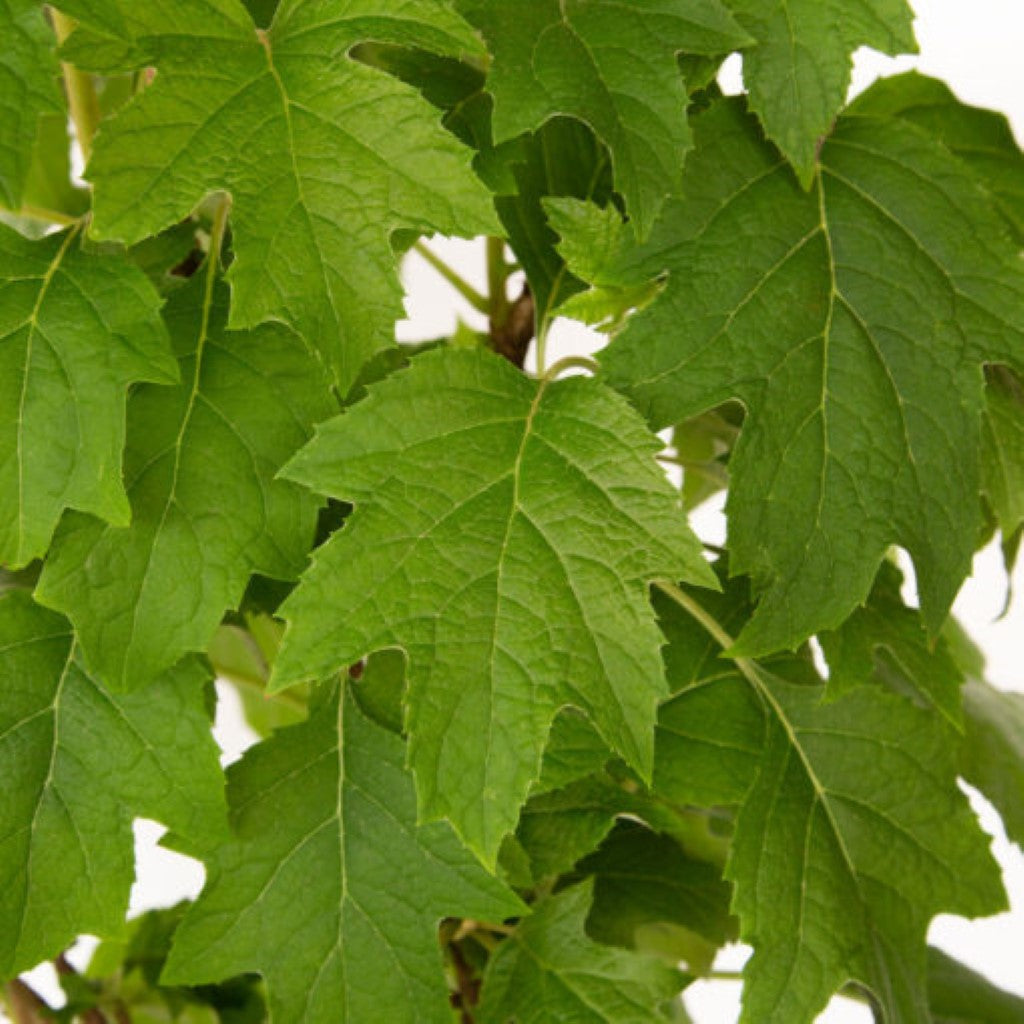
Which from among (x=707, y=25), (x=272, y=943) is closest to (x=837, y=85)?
(x=707, y=25)

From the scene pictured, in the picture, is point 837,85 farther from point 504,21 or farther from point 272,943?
point 272,943

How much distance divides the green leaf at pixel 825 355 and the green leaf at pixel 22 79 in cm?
24

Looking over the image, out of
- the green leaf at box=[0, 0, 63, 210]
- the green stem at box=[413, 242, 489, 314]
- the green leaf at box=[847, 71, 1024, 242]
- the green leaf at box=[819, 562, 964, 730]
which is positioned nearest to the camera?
the green leaf at box=[0, 0, 63, 210]

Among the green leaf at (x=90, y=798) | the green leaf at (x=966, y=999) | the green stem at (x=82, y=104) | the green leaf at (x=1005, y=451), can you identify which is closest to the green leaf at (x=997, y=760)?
the green leaf at (x=966, y=999)

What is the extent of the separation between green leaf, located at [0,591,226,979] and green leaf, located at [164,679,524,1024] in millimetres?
39

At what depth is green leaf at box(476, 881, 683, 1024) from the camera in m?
0.78

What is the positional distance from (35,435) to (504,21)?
25 centimetres

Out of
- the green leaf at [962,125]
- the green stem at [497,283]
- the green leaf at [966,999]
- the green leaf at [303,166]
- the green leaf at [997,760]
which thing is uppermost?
the green leaf at [962,125]

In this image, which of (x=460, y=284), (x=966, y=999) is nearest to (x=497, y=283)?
(x=460, y=284)

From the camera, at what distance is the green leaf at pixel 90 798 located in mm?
721

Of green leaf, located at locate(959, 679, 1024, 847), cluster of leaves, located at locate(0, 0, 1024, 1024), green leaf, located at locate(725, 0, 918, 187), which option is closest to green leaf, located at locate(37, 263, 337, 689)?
cluster of leaves, located at locate(0, 0, 1024, 1024)

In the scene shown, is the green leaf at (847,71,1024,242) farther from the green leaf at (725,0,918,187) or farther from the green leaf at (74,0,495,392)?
the green leaf at (74,0,495,392)

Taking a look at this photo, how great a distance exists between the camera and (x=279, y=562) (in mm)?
672

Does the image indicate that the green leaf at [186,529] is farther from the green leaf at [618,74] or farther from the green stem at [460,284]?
the green stem at [460,284]
